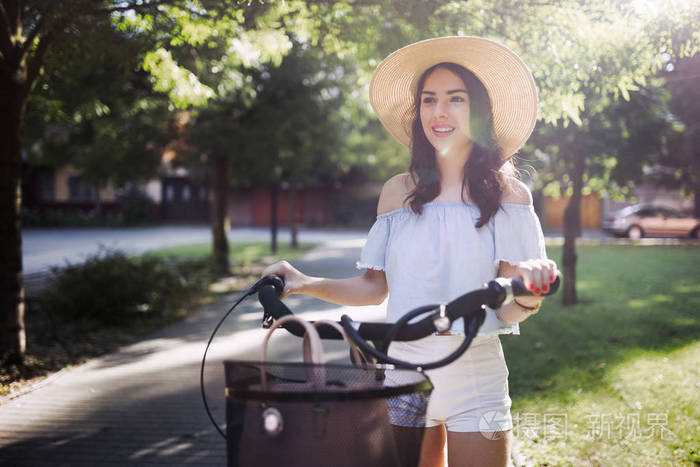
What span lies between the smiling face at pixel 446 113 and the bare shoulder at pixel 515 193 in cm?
23

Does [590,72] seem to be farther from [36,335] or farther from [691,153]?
[691,153]

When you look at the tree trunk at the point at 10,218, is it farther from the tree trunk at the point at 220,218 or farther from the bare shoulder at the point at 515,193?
the tree trunk at the point at 220,218

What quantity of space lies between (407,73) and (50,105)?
5.53 meters

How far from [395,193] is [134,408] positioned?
385cm

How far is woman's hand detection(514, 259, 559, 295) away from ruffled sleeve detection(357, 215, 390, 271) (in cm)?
74

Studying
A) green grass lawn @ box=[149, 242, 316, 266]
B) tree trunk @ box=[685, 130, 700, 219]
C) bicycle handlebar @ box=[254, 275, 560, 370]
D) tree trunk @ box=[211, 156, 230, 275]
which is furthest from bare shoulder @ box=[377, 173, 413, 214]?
tree trunk @ box=[685, 130, 700, 219]

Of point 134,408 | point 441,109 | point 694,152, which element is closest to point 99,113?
point 134,408

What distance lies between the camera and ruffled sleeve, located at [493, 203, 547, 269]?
6.83 feet

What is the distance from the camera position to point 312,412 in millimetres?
1355

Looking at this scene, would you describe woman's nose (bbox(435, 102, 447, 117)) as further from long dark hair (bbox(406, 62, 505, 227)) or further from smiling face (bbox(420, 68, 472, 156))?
long dark hair (bbox(406, 62, 505, 227))

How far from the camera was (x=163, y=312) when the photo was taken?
377 inches

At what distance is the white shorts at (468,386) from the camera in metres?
2.02

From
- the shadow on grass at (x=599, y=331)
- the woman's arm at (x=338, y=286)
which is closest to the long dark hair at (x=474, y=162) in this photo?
the woman's arm at (x=338, y=286)

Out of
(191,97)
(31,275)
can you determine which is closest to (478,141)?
(191,97)
